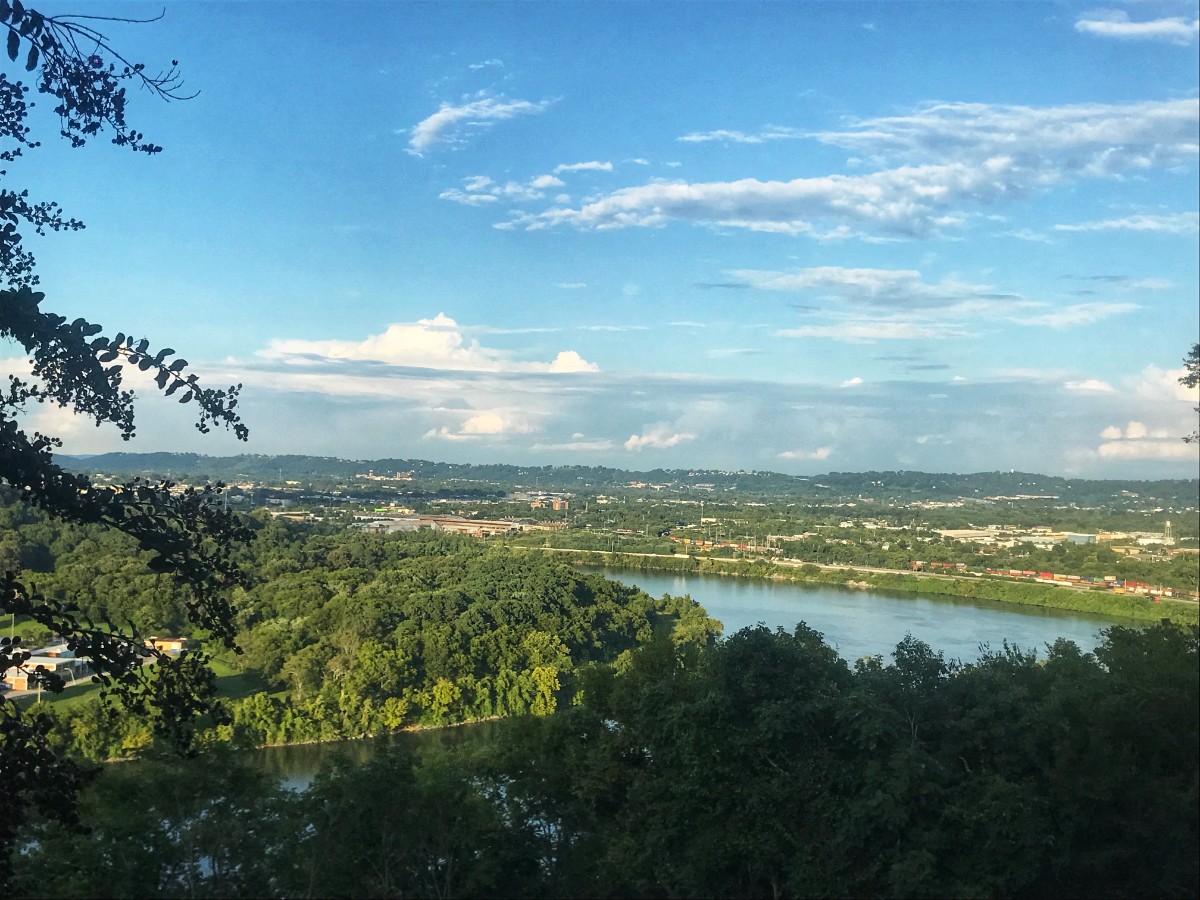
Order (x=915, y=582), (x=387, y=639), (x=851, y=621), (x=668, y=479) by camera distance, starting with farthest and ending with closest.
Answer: (x=668, y=479) < (x=915, y=582) < (x=851, y=621) < (x=387, y=639)

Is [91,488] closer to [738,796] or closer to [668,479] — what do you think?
[738,796]

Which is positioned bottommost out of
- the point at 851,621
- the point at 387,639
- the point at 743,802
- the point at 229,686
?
the point at 229,686

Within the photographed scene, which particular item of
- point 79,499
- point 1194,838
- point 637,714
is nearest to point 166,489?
point 79,499

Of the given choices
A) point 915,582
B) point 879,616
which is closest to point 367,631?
point 879,616

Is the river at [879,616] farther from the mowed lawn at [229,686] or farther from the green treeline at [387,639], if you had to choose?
the mowed lawn at [229,686]

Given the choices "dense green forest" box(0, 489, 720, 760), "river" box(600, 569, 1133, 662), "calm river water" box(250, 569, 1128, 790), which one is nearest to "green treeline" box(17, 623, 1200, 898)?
"dense green forest" box(0, 489, 720, 760)

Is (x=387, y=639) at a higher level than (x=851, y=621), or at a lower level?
higher

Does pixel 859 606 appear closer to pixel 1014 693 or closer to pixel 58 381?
pixel 1014 693

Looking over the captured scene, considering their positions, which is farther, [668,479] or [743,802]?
[668,479]
